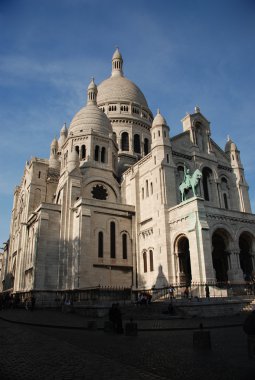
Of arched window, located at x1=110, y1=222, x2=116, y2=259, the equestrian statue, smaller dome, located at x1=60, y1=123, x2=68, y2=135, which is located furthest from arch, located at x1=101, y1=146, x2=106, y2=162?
smaller dome, located at x1=60, y1=123, x2=68, y2=135

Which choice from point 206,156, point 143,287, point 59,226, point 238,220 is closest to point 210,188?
point 206,156

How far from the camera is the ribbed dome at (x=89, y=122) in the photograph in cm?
4531

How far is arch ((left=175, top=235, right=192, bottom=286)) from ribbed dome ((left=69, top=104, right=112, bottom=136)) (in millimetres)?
20617

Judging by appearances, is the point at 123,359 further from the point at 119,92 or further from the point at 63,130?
the point at 63,130

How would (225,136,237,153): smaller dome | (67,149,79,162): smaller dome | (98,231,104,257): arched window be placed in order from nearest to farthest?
(98,231,104,257): arched window, (67,149,79,162): smaller dome, (225,136,237,153): smaller dome

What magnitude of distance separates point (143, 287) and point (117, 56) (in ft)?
177

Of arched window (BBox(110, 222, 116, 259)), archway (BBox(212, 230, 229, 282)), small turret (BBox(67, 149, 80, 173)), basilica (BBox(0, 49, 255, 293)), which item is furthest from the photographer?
small turret (BBox(67, 149, 80, 173))

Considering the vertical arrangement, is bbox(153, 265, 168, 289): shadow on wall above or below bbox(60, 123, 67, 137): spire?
below

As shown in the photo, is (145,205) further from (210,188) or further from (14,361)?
(14,361)

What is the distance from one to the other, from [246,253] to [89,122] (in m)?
26.8

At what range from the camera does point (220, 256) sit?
34375 millimetres

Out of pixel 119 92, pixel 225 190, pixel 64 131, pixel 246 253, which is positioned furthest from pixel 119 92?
pixel 246 253

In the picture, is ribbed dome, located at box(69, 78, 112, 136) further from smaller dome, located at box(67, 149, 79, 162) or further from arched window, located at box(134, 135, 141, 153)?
arched window, located at box(134, 135, 141, 153)

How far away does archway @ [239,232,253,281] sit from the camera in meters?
32.9
